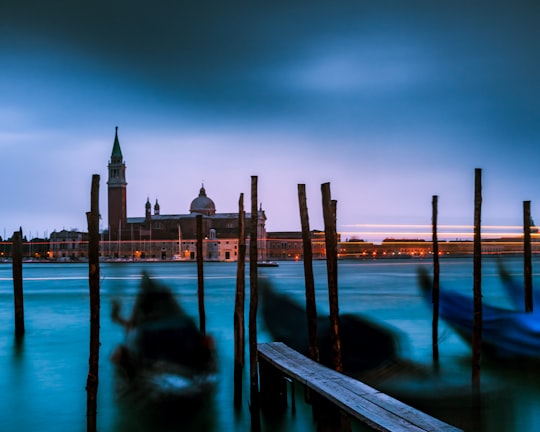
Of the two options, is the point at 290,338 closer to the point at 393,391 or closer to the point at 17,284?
the point at 393,391

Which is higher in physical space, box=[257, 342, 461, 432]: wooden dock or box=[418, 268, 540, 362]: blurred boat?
box=[257, 342, 461, 432]: wooden dock

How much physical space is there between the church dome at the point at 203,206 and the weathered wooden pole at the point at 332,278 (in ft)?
235

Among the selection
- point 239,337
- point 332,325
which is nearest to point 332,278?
point 332,325

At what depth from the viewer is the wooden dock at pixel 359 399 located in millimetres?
3430

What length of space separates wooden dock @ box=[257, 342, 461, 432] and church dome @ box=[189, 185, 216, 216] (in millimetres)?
72721

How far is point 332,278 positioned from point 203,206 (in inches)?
2859

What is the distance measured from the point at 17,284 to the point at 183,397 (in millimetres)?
5923

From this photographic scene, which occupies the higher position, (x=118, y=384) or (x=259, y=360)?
(x=259, y=360)

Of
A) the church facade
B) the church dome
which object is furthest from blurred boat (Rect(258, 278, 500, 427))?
the church dome

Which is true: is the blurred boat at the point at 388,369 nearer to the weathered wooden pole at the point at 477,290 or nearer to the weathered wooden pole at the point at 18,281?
the weathered wooden pole at the point at 477,290

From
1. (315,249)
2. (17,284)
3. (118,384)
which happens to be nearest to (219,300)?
(17,284)

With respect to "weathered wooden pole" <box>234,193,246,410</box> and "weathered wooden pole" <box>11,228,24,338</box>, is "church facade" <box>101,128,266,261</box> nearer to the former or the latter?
"weathered wooden pole" <box>11,228,24,338</box>

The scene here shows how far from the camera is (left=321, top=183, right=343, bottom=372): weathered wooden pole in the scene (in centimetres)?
581

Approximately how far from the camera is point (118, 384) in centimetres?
682
